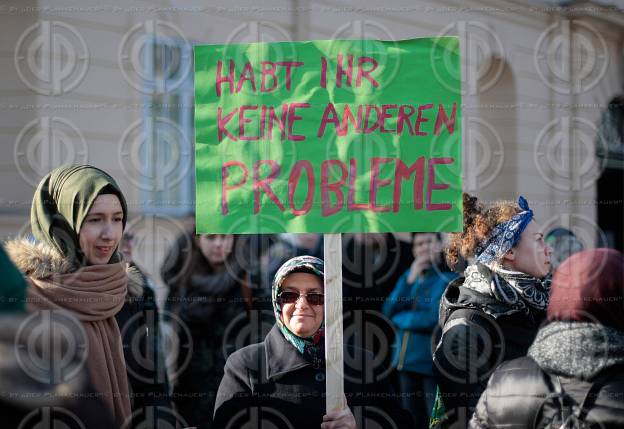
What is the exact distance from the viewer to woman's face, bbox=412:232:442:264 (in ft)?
10.3

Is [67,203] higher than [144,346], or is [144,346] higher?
[67,203]

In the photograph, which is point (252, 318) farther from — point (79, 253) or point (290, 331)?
point (79, 253)

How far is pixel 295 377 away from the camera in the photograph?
10.0ft

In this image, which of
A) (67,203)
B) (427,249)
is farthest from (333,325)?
(67,203)

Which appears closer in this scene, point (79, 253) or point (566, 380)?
point (566, 380)

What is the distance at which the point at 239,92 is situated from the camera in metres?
3.06

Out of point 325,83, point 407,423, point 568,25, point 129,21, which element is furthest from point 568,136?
point 129,21

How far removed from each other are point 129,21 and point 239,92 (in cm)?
48

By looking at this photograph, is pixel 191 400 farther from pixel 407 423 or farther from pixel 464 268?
pixel 464 268

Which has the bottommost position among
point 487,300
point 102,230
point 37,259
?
point 487,300

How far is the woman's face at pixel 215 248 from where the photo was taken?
10.2 ft

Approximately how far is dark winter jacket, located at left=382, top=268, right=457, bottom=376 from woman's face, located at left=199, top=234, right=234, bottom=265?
0.60 meters

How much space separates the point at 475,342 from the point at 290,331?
0.66 meters

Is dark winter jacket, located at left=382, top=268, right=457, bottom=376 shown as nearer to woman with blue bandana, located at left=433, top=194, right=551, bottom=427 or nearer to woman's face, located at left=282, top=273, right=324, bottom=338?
woman with blue bandana, located at left=433, top=194, right=551, bottom=427
